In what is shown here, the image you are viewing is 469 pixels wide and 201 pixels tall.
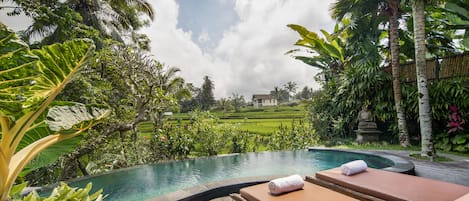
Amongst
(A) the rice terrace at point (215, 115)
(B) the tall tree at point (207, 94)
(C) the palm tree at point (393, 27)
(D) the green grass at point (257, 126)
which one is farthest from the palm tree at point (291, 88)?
(C) the palm tree at point (393, 27)

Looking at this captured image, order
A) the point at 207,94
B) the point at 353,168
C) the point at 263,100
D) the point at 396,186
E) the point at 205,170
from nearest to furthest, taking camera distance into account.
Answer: the point at 396,186 < the point at 353,168 < the point at 205,170 < the point at 207,94 < the point at 263,100

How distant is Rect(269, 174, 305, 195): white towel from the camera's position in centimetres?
259

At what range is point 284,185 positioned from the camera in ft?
8.64

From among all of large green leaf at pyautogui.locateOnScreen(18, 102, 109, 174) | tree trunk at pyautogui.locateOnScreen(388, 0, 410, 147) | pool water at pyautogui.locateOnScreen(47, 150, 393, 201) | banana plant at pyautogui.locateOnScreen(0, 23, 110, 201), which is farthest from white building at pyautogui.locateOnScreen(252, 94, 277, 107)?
banana plant at pyautogui.locateOnScreen(0, 23, 110, 201)

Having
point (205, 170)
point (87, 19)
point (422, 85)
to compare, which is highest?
point (87, 19)

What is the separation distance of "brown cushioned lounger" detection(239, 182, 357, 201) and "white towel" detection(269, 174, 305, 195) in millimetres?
49

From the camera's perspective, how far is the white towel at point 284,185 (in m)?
2.59

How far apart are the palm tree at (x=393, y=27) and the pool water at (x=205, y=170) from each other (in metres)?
2.26

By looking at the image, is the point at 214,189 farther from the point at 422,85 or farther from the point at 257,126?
the point at 257,126

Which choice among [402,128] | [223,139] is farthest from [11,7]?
[402,128]

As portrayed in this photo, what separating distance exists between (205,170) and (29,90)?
523cm

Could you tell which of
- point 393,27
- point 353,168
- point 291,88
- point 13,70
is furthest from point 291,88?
point 13,70

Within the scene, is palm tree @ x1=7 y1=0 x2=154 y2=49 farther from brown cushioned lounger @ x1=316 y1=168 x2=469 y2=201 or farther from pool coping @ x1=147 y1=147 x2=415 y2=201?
brown cushioned lounger @ x1=316 y1=168 x2=469 y2=201

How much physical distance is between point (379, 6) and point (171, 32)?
26.3 feet
